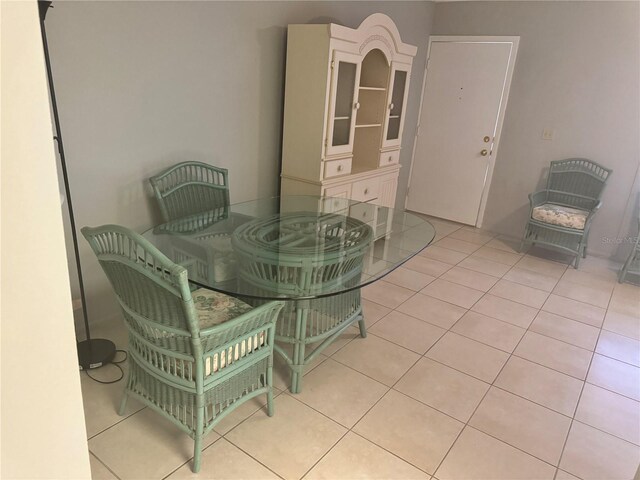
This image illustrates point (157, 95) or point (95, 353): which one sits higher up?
point (157, 95)

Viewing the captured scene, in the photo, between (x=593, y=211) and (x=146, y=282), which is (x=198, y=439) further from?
(x=593, y=211)

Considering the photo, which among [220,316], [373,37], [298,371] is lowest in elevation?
[298,371]

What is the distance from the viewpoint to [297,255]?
1.92 metres

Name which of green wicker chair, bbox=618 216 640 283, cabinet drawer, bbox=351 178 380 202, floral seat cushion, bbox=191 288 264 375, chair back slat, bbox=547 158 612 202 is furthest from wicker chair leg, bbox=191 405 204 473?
chair back slat, bbox=547 158 612 202

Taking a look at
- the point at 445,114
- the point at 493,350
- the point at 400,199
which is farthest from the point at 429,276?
the point at 445,114

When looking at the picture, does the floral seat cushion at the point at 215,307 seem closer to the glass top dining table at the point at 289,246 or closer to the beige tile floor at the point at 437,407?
the glass top dining table at the point at 289,246

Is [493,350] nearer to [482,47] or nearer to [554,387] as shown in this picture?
[554,387]

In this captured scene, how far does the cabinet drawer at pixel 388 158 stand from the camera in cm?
374

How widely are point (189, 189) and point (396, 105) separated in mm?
2048

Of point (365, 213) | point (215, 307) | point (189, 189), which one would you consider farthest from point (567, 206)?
point (215, 307)

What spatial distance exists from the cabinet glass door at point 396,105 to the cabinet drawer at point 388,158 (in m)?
0.07

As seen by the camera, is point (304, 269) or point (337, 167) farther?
point (337, 167)

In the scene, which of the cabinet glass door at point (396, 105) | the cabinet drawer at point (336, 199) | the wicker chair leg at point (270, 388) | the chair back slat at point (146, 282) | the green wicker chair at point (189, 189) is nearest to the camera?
the chair back slat at point (146, 282)

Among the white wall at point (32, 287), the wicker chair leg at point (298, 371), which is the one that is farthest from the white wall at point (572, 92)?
the white wall at point (32, 287)
